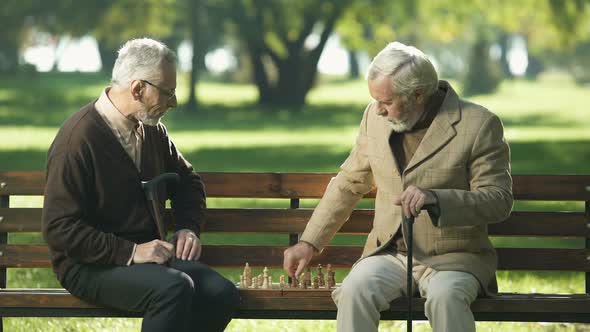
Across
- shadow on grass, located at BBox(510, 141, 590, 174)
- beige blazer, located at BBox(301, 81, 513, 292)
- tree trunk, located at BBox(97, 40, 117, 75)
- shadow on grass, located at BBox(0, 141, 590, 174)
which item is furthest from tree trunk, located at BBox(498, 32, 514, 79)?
beige blazer, located at BBox(301, 81, 513, 292)

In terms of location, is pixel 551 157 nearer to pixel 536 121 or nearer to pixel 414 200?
pixel 536 121

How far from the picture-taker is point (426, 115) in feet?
17.3

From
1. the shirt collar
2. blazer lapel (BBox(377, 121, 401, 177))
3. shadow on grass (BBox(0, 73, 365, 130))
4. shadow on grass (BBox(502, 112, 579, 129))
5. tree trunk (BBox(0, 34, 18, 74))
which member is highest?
the shirt collar

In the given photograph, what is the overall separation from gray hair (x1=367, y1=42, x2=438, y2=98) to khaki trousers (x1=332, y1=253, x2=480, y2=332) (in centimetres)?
75

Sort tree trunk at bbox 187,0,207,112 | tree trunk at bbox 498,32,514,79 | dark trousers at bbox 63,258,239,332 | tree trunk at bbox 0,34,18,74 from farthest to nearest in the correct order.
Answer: tree trunk at bbox 498,32,514,79 → tree trunk at bbox 0,34,18,74 → tree trunk at bbox 187,0,207,112 → dark trousers at bbox 63,258,239,332

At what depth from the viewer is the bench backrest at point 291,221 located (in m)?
5.69

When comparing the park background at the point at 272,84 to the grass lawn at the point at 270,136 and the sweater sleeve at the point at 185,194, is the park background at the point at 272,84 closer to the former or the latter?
the grass lawn at the point at 270,136

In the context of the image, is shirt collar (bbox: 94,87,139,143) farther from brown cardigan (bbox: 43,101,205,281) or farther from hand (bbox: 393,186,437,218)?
hand (bbox: 393,186,437,218)

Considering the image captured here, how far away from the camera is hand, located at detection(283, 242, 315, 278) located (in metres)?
5.43

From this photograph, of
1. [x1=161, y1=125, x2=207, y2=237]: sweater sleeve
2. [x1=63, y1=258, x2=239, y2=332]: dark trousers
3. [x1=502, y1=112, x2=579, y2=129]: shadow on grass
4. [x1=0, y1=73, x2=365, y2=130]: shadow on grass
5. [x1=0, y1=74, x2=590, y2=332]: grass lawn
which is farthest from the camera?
[x1=502, y1=112, x2=579, y2=129]: shadow on grass

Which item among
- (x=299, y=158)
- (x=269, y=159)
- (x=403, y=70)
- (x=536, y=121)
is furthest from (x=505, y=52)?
(x=403, y=70)

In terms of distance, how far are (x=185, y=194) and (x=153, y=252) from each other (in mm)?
563

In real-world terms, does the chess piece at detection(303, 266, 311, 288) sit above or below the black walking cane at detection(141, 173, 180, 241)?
below

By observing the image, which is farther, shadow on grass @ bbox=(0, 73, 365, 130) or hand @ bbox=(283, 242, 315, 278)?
shadow on grass @ bbox=(0, 73, 365, 130)
